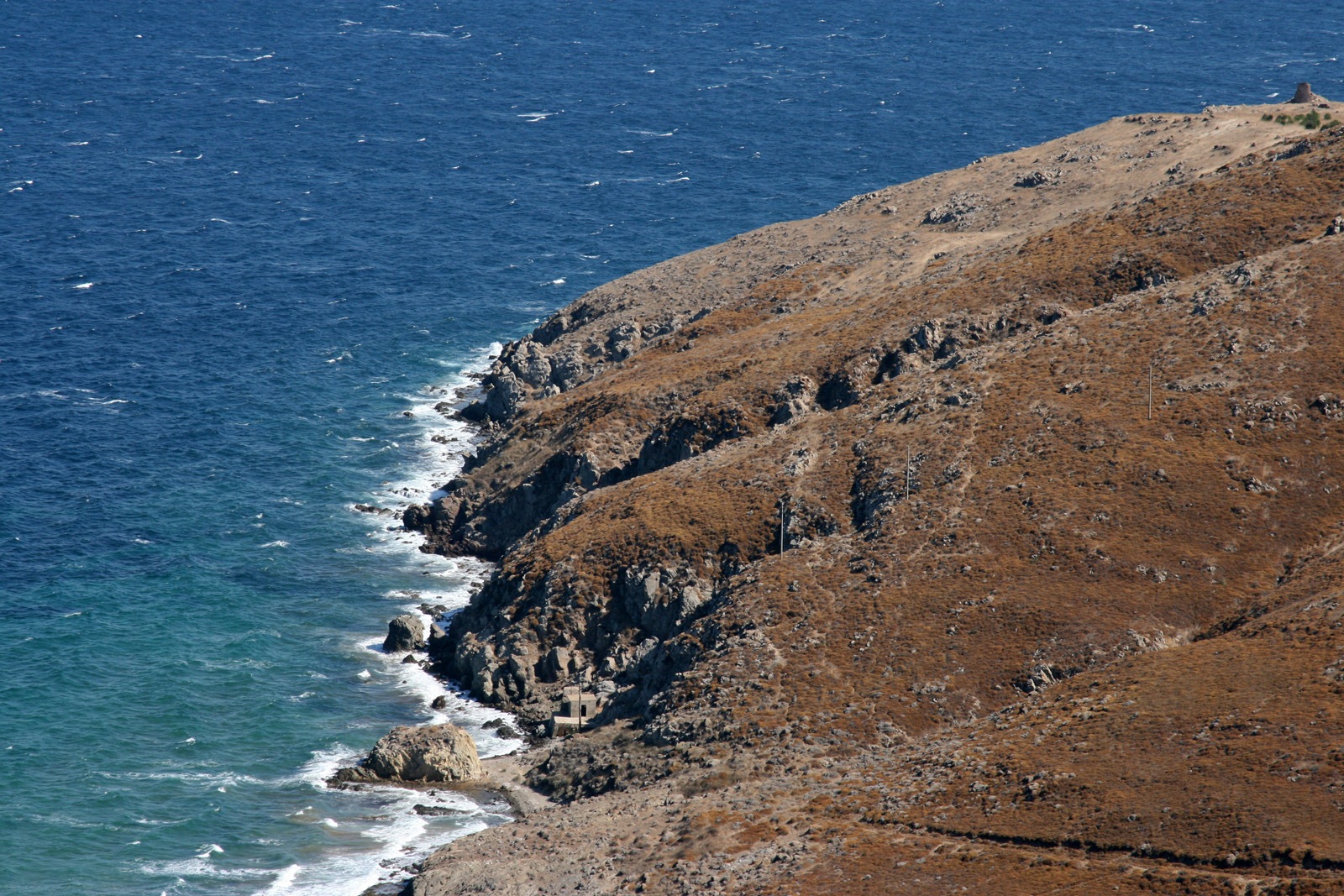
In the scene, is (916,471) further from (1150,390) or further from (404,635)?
(404,635)

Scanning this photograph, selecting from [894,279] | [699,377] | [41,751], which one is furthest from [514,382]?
[41,751]

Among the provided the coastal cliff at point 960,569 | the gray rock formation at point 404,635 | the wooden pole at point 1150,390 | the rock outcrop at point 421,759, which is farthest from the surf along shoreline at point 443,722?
the wooden pole at point 1150,390

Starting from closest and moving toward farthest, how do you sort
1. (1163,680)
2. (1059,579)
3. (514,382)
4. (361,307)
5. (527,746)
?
1. (1163,680)
2. (1059,579)
3. (527,746)
4. (514,382)
5. (361,307)

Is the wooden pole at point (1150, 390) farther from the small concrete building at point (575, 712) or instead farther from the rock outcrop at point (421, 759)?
the rock outcrop at point (421, 759)

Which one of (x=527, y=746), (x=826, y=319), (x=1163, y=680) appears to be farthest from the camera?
(x=826, y=319)

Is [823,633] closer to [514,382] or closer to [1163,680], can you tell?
[1163,680]

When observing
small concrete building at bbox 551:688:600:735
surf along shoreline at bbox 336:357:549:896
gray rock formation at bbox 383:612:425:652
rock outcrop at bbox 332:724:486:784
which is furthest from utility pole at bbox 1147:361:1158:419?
gray rock formation at bbox 383:612:425:652
